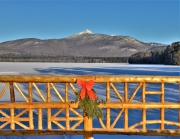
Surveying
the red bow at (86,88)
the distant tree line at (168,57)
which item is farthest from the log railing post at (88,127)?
the distant tree line at (168,57)

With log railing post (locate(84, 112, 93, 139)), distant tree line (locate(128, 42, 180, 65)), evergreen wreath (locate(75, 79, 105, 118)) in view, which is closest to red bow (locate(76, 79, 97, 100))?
evergreen wreath (locate(75, 79, 105, 118))

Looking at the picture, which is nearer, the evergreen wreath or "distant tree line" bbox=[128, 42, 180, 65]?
the evergreen wreath

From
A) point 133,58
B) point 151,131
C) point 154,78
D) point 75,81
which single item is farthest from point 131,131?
point 133,58

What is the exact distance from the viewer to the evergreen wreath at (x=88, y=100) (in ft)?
11.7

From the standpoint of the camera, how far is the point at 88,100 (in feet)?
11.7

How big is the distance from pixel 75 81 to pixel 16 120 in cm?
98

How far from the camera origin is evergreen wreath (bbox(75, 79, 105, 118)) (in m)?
3.56

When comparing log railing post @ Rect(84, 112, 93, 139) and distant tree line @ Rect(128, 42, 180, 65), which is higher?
distant tree line @ Rect(128, 42, 180, 65)

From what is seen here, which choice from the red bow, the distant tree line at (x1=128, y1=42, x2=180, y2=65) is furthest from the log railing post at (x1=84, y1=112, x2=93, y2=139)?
the distant tree line at (x1=128, y1=42, x2=180, y2=65)

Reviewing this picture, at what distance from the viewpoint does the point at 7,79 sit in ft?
11.8

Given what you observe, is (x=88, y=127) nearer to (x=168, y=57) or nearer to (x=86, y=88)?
(x=86, y=88)

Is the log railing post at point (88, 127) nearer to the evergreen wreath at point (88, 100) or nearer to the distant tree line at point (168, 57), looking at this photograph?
the evergreen wreath at point (88, 100)

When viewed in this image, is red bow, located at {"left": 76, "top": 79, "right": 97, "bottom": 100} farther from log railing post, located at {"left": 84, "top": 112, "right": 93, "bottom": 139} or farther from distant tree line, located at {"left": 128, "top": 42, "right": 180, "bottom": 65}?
distant tree line, located at {"left": 128, "top": 42, "right": 180, "bottom": 65}

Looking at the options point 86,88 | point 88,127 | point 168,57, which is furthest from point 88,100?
point 168,57
